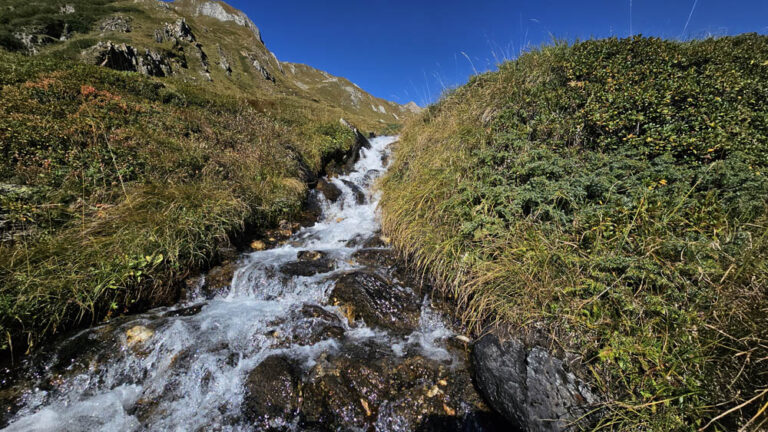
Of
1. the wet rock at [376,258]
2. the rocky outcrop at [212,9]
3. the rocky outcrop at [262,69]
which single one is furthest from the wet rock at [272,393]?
the rocky outcrop at [212,9]

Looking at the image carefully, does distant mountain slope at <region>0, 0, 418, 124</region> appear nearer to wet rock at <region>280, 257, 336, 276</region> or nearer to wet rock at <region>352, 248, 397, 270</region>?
wet rock at <region>352, 248, 397, 270</region>

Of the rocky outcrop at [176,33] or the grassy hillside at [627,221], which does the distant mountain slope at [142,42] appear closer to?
the rocky outcrop at [176,33]

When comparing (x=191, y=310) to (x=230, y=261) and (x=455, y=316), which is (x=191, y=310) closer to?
(x=230, y=261)

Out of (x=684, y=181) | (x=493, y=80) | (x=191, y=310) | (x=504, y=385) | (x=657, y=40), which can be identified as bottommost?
(x=191, y=310)

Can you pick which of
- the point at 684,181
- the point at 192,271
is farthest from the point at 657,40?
the point at 192,271

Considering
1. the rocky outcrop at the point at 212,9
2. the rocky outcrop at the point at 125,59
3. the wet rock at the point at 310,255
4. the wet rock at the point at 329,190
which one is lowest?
the wet rock at the point at 310,255

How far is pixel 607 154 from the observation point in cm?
399

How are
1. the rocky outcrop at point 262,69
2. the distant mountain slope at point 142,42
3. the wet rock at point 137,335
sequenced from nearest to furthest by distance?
the wet rock at point 137,335 < the distant mountain slope at point 142,42 < the rocky outcrop at point 262,69

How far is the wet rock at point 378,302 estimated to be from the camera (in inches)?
155

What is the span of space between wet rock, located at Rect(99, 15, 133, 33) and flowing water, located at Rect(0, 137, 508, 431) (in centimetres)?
5463

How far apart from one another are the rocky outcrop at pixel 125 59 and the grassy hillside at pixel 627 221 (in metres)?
28.5

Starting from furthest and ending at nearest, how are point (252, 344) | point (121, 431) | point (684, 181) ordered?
point (252, 344), point (684, 181), point (121, 431)

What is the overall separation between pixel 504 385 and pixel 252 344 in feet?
10.5

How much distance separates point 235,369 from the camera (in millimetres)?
3143
